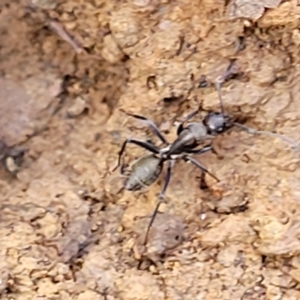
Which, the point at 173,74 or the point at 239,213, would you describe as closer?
the point at 239,213

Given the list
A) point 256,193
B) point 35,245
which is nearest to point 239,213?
point 256,193

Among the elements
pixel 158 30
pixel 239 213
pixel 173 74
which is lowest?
pixel 239 213

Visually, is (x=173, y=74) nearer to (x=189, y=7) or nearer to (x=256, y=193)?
(x=189, y=7)

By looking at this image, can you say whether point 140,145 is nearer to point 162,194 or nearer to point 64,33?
point 162,194

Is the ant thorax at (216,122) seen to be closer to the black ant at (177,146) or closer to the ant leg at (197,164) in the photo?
the black ant at (177,146)

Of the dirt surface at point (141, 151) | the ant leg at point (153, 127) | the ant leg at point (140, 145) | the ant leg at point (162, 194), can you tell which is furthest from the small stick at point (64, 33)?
the ant leg at point (162, 194)

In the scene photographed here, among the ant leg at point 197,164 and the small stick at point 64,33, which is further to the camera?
the small stick at point 64,33
